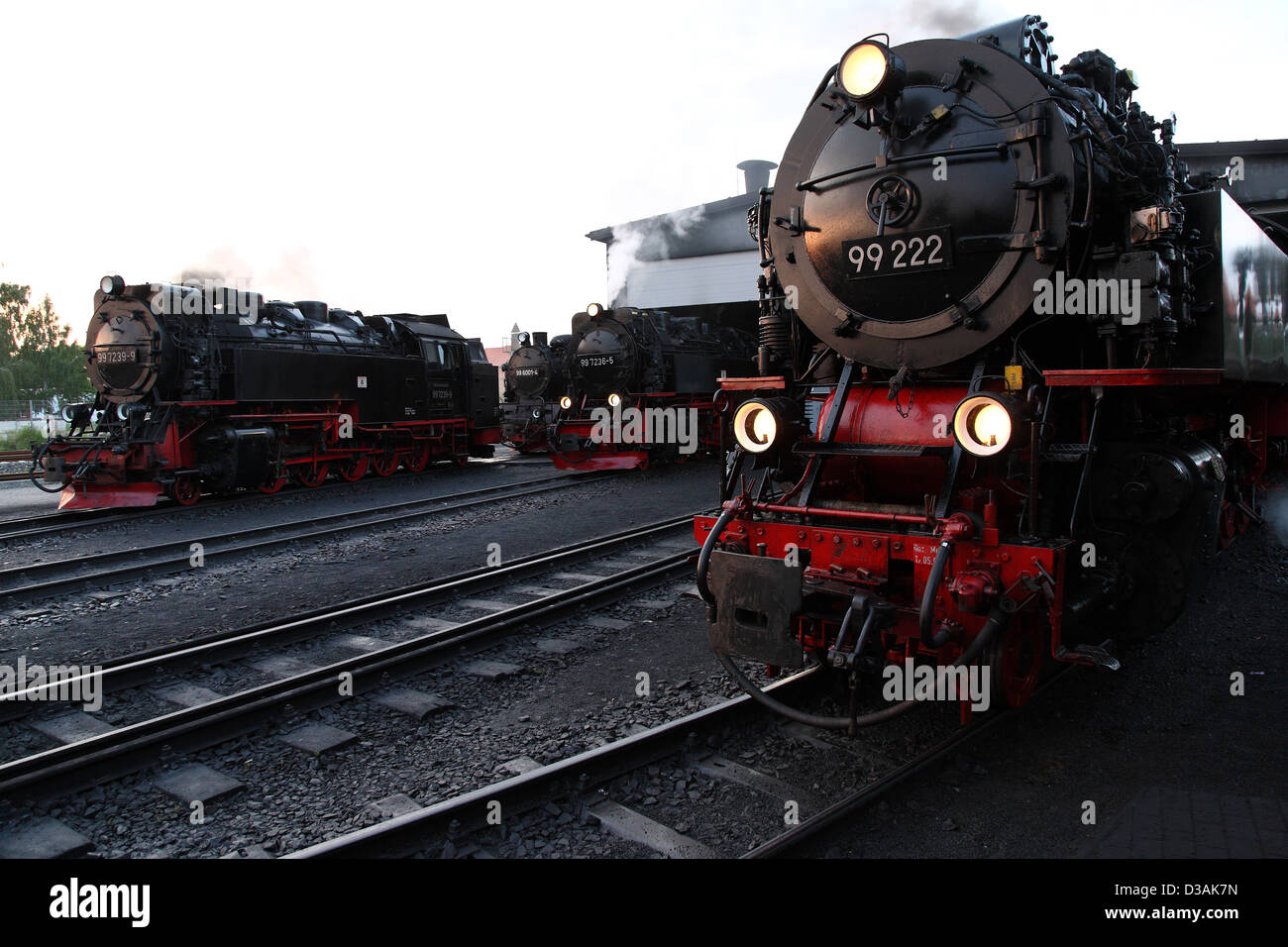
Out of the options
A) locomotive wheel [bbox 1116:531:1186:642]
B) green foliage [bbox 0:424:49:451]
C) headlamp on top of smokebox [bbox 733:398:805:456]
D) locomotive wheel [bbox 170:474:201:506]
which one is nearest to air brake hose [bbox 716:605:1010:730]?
locomotive wheel [bbox 1116:531:1186:642]

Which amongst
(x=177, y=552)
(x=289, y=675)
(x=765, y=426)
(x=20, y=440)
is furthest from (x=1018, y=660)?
(x=20, y=440)

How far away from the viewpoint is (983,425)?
3.39 m

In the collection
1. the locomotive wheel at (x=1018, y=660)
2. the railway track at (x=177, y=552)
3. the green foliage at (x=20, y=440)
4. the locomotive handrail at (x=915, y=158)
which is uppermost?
the locomotive handrail at (x=915, y=158)

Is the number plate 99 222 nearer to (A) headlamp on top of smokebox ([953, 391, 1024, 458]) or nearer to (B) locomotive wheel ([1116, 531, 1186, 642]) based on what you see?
(A) headlamp on top of smokebox ([953, 391, 1024, 458])

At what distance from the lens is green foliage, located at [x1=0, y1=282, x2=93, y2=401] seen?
133 feet

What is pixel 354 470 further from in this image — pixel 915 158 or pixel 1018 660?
pixel 1018 660

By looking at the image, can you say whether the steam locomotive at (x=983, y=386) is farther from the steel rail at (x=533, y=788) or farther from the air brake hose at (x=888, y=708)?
the steel rail at (x=533, y=788)

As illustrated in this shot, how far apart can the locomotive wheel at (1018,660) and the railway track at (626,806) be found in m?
0.37

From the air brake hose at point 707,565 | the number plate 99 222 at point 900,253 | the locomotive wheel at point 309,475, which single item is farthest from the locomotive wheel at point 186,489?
the number plate 99 222 at point 900,253

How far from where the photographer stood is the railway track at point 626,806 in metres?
2.88
